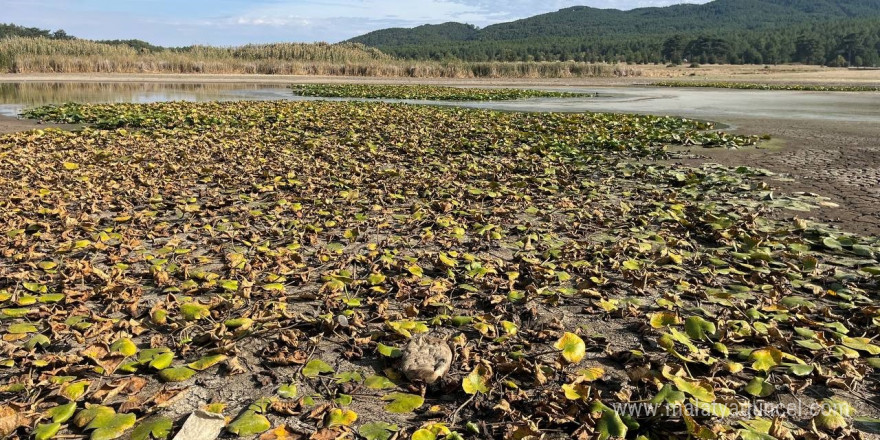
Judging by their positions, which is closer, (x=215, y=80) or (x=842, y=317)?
(x=842, y=317)

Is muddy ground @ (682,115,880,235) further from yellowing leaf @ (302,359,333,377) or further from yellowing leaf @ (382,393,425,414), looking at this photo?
yellowing leaf @ (302,359,333,377)

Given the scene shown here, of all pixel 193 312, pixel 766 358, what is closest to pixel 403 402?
pixel 193 312

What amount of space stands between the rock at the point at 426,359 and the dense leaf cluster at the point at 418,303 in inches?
2.0

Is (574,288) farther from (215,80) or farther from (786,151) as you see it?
(215,80)

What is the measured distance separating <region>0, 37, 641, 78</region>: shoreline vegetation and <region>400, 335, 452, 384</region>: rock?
3818 centimetres

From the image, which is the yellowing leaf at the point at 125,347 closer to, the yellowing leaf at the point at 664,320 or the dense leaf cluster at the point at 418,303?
the dense leaf cluster at the point at 418,303

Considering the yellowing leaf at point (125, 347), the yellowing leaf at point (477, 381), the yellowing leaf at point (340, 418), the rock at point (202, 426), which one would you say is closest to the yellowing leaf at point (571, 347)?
the yellowing leaf at point (477, 381)

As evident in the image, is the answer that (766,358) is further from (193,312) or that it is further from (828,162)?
(828,162)

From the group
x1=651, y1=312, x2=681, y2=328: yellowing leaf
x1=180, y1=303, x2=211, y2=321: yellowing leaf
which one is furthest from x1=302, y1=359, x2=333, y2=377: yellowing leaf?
x1=651, y1=312, x2=681, y2=328: yellowing leaf

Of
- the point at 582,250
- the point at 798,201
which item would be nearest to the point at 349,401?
the point at 582,250

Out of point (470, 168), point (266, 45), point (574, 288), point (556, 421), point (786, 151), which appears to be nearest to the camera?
point (556, 421)

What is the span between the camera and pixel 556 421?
6.69ft

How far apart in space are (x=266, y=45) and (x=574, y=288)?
1921 inches

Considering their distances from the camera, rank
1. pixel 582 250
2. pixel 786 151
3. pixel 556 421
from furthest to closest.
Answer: pixel 786 151 < pixel 582 250 < pixel 556 421
